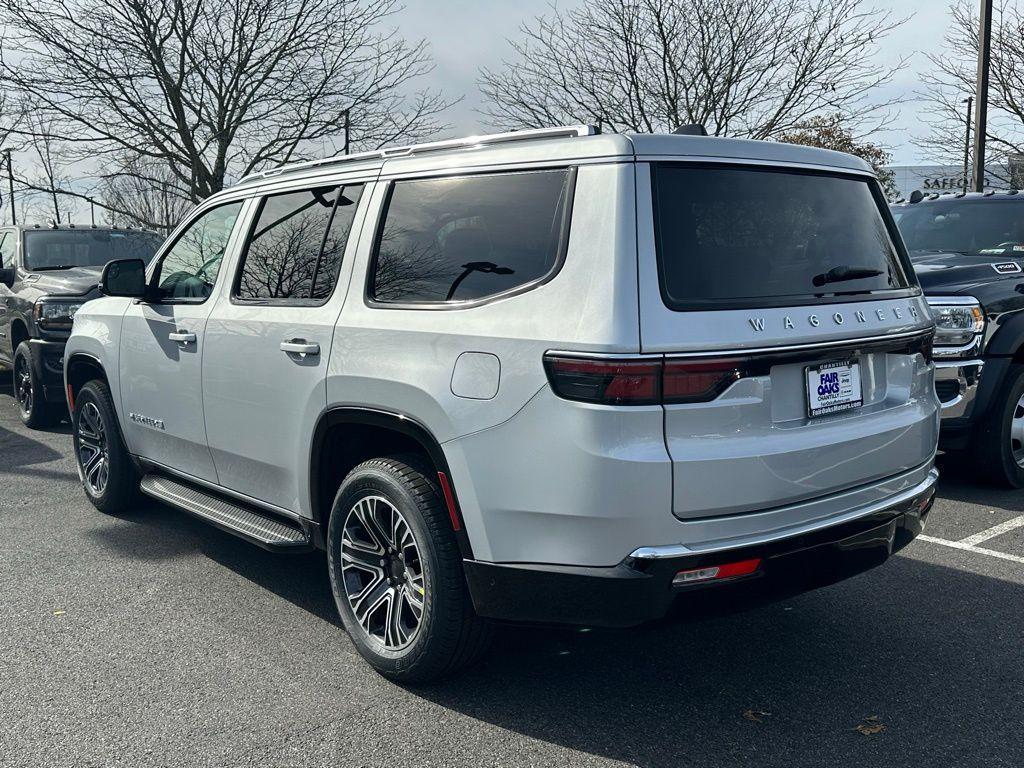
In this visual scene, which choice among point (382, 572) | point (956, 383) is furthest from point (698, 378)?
point (956, 383)

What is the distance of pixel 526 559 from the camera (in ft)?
9.88

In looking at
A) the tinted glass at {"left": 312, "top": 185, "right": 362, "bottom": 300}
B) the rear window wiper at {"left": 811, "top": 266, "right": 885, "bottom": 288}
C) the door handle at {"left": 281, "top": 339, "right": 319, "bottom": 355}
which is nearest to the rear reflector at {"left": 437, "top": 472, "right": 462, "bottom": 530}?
the door handle at {"left": 281, "top": 339, "right": 319, "bottom": 355}

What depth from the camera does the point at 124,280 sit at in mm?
4934

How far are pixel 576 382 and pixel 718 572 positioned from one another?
71 centimetres

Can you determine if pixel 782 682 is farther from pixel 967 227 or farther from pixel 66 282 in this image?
pixel 66 282

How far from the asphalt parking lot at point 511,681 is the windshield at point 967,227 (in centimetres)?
320

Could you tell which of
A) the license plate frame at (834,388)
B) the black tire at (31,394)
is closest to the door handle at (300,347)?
the license plate frame at (834,388)

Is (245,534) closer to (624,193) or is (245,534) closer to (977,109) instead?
(624,193)

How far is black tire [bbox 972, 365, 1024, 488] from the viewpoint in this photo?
6168 mm

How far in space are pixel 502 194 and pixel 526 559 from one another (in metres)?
1.21

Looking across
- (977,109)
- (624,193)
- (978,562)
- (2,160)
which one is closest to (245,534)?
(624,193)

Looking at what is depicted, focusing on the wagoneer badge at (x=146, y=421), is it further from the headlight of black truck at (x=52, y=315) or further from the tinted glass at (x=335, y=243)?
the headlight of black truck at (x=52, y=315)

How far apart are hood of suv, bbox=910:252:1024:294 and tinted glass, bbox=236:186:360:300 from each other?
3.77 m

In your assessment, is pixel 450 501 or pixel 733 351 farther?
pixel 450 501
